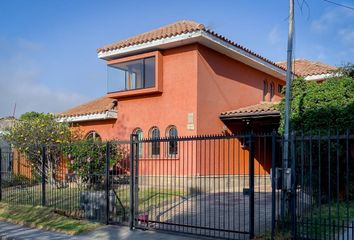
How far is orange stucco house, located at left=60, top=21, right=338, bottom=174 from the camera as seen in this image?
52.3 feet

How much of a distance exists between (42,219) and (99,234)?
8.00ft

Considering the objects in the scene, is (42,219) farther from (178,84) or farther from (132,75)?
(132,75)

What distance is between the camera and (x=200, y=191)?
11.2 metres

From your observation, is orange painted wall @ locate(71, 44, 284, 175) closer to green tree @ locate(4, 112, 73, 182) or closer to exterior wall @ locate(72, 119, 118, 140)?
exterior wall @ locate(72, 119, 118, 140)

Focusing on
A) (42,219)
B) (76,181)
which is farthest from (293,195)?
(76,181)

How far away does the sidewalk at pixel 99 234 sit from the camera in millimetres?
8727

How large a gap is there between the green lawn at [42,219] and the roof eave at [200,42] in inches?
303

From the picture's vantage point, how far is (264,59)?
1895cm

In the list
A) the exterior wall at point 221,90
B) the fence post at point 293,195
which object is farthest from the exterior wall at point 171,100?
the fence post at point 293,195

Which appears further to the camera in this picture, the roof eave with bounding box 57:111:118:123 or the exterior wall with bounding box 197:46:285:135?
the roof eave with bounding box 57:111:118:123

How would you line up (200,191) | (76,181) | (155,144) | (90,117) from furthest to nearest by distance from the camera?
(90,117), (155,144), (76,181), (200,191)

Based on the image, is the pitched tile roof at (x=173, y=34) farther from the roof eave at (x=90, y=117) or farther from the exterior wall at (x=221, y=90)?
the roof eave at (x=90, y=117)

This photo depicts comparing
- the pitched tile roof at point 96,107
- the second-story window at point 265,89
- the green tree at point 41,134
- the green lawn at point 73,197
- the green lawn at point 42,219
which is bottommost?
the green lawn at point 42,219

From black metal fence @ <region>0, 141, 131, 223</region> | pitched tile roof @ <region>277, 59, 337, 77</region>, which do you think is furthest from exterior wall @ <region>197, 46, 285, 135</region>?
black metal fence @ <region>0, 141, 131, 223</region>
